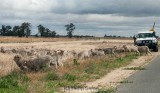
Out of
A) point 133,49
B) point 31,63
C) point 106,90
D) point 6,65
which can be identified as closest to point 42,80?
point 6,65

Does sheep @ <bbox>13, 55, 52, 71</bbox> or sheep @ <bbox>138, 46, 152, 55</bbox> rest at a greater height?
sheep @ <bbox>13, 55, 52, 71</bbox>

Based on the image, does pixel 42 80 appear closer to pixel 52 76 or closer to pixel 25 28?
pixel 52 76

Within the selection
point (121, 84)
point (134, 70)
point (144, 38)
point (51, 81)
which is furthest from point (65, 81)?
point (144, 38)

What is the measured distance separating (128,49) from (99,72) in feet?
80.7

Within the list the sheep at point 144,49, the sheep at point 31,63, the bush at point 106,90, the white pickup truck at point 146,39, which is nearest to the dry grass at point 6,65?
the sheep at point 31,63

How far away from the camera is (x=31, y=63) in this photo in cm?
2191

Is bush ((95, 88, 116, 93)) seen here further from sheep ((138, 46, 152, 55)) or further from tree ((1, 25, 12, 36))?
tree ((1, 25, 12, 36))

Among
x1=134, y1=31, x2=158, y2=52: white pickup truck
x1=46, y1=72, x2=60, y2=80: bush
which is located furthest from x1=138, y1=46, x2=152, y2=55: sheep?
x1=46, y1=72, x2=60, y2=80: bush

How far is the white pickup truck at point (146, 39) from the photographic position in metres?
50.8

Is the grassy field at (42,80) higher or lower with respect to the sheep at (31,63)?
lower

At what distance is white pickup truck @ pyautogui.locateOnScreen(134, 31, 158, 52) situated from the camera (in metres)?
50.8

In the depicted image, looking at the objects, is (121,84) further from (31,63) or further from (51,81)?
(31,63)

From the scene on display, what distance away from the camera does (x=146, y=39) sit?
167ft

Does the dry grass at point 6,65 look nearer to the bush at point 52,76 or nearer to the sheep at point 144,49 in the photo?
the bush at point 52,76
